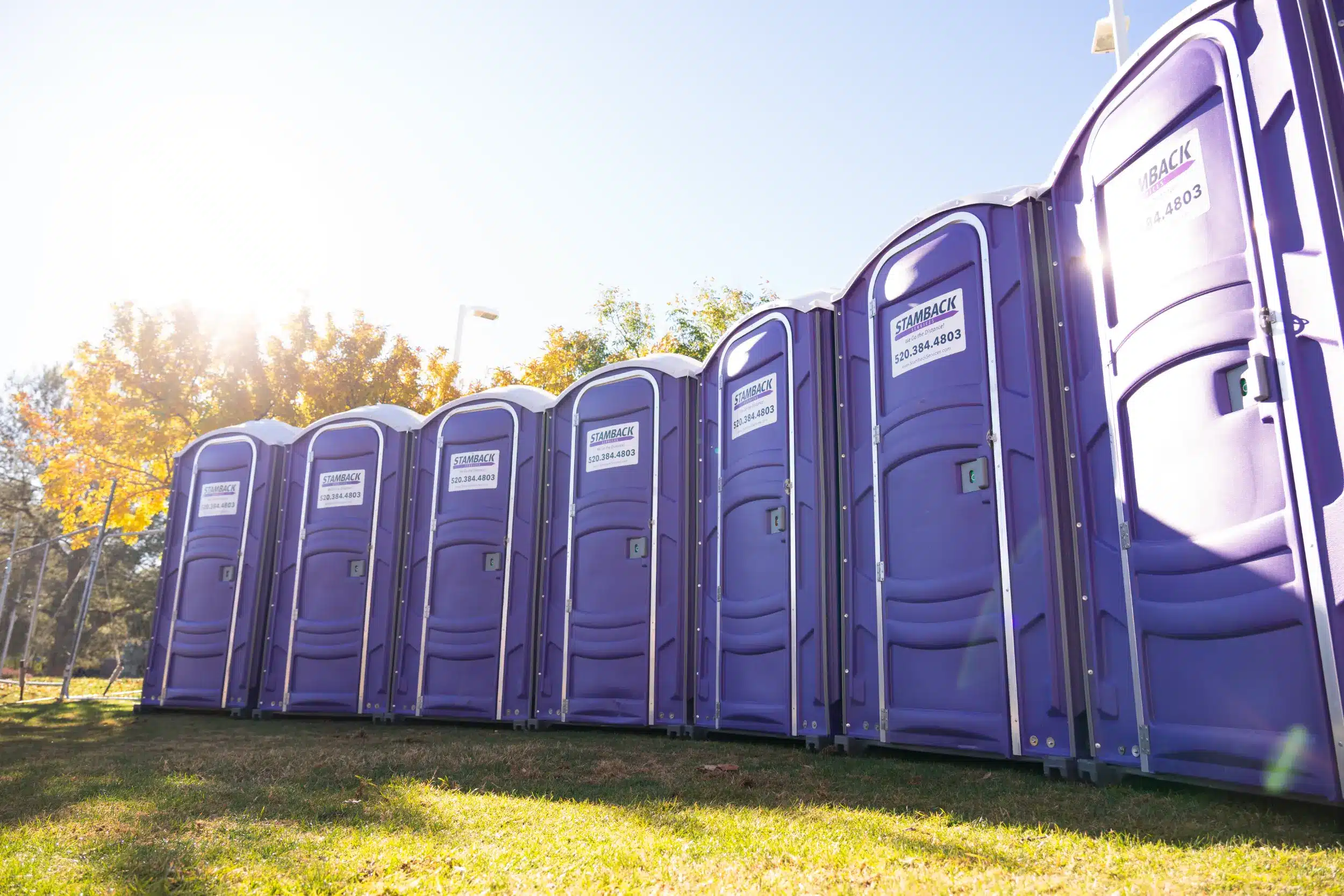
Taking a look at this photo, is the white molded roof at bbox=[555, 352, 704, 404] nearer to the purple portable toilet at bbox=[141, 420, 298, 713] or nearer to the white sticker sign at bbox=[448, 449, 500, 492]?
the white sticker sign at bbox=[448, 449, 500, 492]

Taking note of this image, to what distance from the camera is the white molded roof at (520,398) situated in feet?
25.8

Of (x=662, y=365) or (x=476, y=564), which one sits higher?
(x=662, y=365)

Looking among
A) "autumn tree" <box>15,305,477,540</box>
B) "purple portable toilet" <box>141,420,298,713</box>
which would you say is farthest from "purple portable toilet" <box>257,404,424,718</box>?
"autumn tree" <box>15,305,477,540</box>

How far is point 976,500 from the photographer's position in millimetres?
4559

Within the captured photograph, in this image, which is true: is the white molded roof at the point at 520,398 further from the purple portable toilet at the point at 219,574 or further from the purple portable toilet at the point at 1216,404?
the purple portable toilet at the point at 1216,404

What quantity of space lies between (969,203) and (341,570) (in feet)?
22.0

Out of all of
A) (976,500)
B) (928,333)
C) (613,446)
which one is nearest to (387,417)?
(613,446)

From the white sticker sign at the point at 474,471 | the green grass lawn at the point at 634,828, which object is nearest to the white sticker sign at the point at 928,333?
the green grass lawn at the point at 634,828

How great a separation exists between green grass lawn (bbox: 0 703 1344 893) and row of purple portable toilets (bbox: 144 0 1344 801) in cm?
46

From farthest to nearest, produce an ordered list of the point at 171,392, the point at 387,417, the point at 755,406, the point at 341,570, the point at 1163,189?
the point at 171,392
the point at 387,417
the point at 341,570
the point at 755,406
the point at 1163,189

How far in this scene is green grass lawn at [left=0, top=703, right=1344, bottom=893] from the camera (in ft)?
8.05

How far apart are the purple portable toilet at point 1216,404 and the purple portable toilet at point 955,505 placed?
0.26m

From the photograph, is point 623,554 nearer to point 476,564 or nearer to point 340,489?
point 476,564

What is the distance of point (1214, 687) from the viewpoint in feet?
11.0
